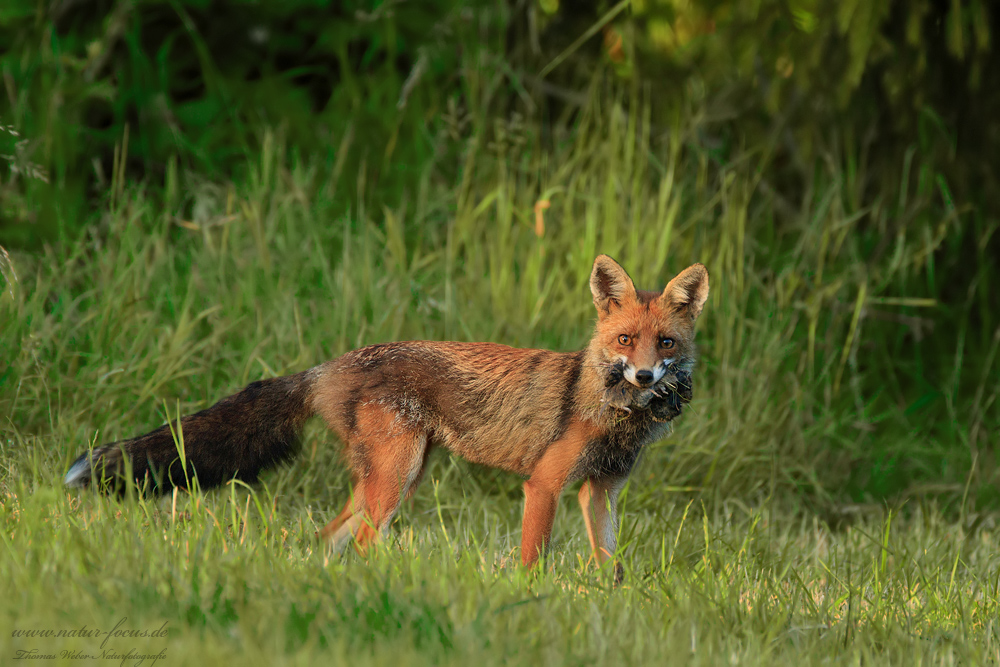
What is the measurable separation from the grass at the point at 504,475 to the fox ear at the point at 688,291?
3.03 feet

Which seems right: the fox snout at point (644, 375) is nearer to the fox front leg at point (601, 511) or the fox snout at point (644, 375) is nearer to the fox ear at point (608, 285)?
the fox ear at point (608, 285)

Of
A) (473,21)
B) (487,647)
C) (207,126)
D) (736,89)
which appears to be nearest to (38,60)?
(207,126)

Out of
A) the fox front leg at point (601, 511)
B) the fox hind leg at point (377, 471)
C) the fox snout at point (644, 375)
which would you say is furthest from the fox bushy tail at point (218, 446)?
the fox snout at point (644, 375)

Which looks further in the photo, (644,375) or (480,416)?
(480,416)

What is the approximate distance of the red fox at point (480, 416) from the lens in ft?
14.3

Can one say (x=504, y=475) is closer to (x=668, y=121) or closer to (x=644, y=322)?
(x=644, y=322)

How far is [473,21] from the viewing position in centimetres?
804

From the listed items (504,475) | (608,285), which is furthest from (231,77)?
(608,285)

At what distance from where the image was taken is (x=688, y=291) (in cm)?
465

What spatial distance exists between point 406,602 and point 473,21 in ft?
19.5

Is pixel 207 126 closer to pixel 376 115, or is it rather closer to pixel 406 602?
pixel 376 115

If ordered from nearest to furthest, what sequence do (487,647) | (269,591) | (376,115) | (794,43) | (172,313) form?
(487,647) → (269,591) → (172,313) → (794,43) → (376,115)

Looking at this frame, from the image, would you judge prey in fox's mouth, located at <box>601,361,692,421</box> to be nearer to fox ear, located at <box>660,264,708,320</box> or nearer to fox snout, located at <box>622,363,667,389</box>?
fox snout, located at <box>622,363,667,389</box>

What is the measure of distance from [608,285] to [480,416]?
0.85m
